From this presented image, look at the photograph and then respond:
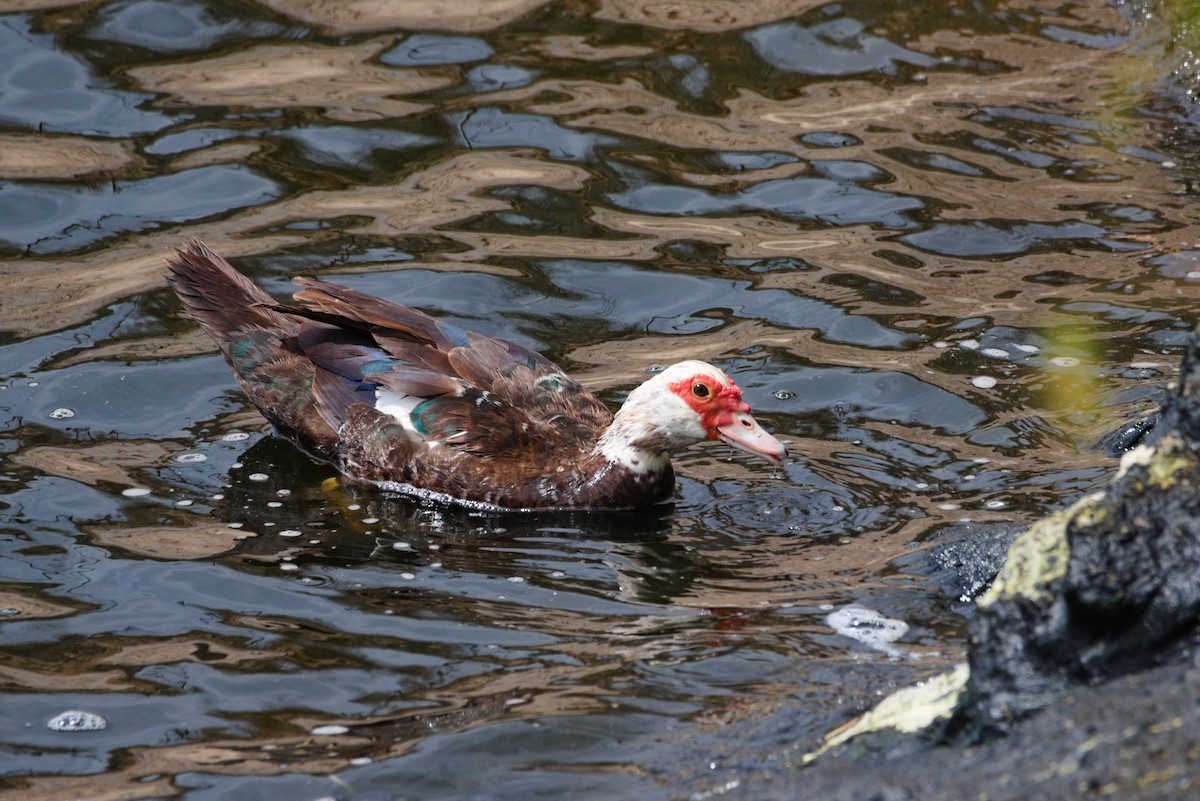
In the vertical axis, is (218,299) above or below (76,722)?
above

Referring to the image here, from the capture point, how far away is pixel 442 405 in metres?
6.51

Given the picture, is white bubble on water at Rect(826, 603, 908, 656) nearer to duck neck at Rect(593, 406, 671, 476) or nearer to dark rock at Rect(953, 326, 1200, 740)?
dark rock at Rect(953, 326, 1200, 740)

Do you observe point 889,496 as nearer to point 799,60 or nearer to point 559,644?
point 559,644

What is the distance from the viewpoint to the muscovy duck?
6.32 m

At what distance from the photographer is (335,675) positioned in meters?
4.72

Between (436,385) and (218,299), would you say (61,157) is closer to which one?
(218,299)

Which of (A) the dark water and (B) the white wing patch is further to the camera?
(B) the white wing patch

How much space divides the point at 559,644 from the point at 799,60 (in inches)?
273

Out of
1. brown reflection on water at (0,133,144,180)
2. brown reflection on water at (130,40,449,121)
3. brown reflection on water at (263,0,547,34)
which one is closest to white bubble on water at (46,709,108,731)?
brown reflection on water at (0,133,144,180)

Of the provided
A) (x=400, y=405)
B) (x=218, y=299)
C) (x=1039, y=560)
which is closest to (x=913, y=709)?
(x=1039, y=560)

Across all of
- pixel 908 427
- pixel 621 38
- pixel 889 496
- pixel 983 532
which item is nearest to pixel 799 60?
pixel 621 38

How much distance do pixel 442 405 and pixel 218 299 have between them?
1.37m

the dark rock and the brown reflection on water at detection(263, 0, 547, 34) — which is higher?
the brown reflection on water at detection(263, 0, 547, 34)

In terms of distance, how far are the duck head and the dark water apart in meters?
0.26
